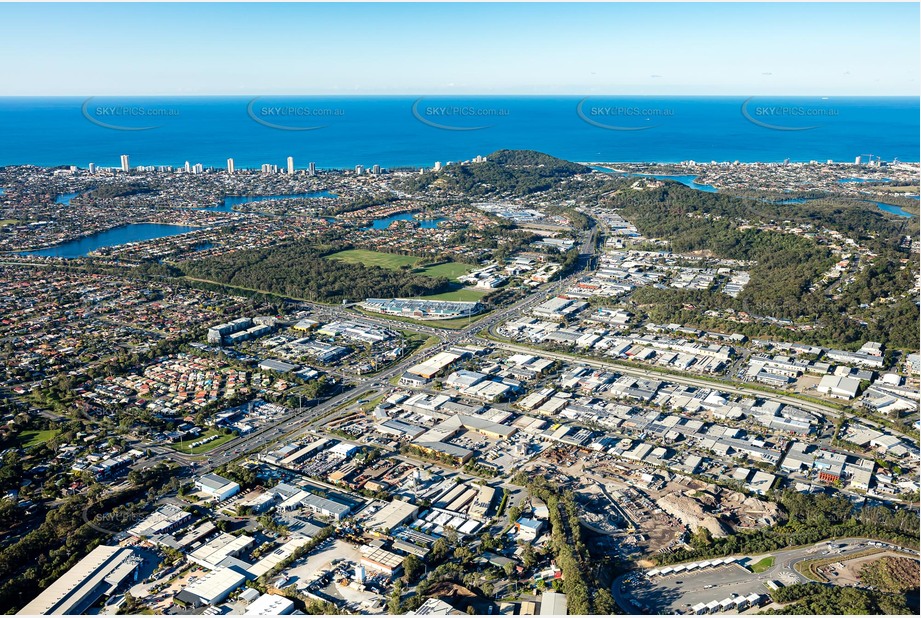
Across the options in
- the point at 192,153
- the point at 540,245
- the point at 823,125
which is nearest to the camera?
the point at 540,245

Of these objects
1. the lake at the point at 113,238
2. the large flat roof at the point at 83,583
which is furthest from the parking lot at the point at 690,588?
the lake at the point at 113,238

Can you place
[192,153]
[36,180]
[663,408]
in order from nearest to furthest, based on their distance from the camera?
[663,408]
[36,180]
[192,153]

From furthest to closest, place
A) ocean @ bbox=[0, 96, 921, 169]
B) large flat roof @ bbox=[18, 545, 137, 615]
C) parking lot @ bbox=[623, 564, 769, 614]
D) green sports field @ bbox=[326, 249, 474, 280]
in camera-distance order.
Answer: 1. ocean @ bbox=[0, 96, 921, 169]
2. green sports field @ bbox=[326, 249, 474, 280]
3. parking lot @ bbox=[623, 564, 769, 614]
4. large flat roof @ bbox=[18, 545, 137, 615]

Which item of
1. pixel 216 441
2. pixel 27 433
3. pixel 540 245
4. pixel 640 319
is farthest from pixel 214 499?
pixel 540 245

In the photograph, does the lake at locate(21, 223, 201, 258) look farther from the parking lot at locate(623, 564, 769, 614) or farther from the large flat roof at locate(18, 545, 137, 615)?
the parking lot at locate(623, 564, 769, 614)

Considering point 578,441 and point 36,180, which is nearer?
point 578,441

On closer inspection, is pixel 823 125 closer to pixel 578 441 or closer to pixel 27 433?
pixel 578 441

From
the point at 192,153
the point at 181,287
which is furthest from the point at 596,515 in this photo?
the point at 192,153

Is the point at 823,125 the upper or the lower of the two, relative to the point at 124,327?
upper

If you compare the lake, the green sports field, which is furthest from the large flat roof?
the lake
